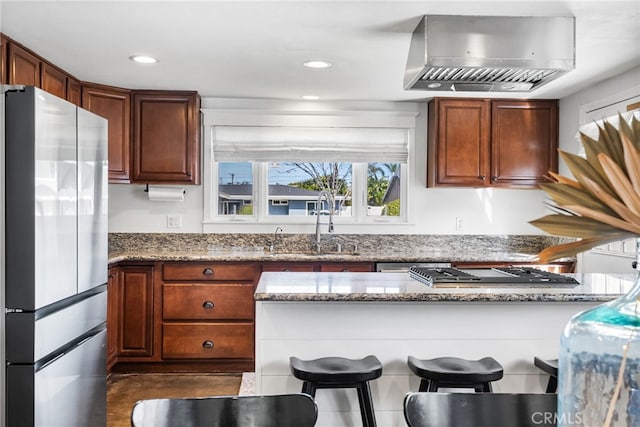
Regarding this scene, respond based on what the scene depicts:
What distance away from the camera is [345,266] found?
380cm

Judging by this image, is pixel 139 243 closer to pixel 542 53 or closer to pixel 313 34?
pixel 313 34

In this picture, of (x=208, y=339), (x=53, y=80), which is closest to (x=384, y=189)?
(x=208, y=339)

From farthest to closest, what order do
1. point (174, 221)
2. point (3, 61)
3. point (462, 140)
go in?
point (174, 221), point (462, 140), point (3, 61)

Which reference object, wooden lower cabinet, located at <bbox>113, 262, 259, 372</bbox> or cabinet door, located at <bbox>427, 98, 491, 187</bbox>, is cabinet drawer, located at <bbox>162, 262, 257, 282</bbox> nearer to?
wooden lower cabinet, located at <bbox>113, 262, 259, 372</bbox>

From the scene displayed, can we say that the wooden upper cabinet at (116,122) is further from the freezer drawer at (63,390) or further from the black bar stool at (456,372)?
the black bar stool at (456,372)

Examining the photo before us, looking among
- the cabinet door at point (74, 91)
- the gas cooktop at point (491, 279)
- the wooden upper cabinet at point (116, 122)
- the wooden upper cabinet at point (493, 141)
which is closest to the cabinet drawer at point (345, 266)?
the wooden upper cabinet at point (493, 141)

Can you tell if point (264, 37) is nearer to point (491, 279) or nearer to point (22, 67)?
point (22, 67)

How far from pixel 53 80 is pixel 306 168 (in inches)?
82.0

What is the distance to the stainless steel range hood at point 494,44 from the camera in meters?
2.33

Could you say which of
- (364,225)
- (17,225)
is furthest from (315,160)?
(17,225)

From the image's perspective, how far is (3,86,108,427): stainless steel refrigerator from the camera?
6.58 ft

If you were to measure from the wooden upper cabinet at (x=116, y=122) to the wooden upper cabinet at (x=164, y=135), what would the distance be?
0.20ft

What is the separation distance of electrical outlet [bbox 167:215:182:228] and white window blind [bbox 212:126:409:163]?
60 cm

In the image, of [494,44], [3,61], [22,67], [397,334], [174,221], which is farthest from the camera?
[174,221]
